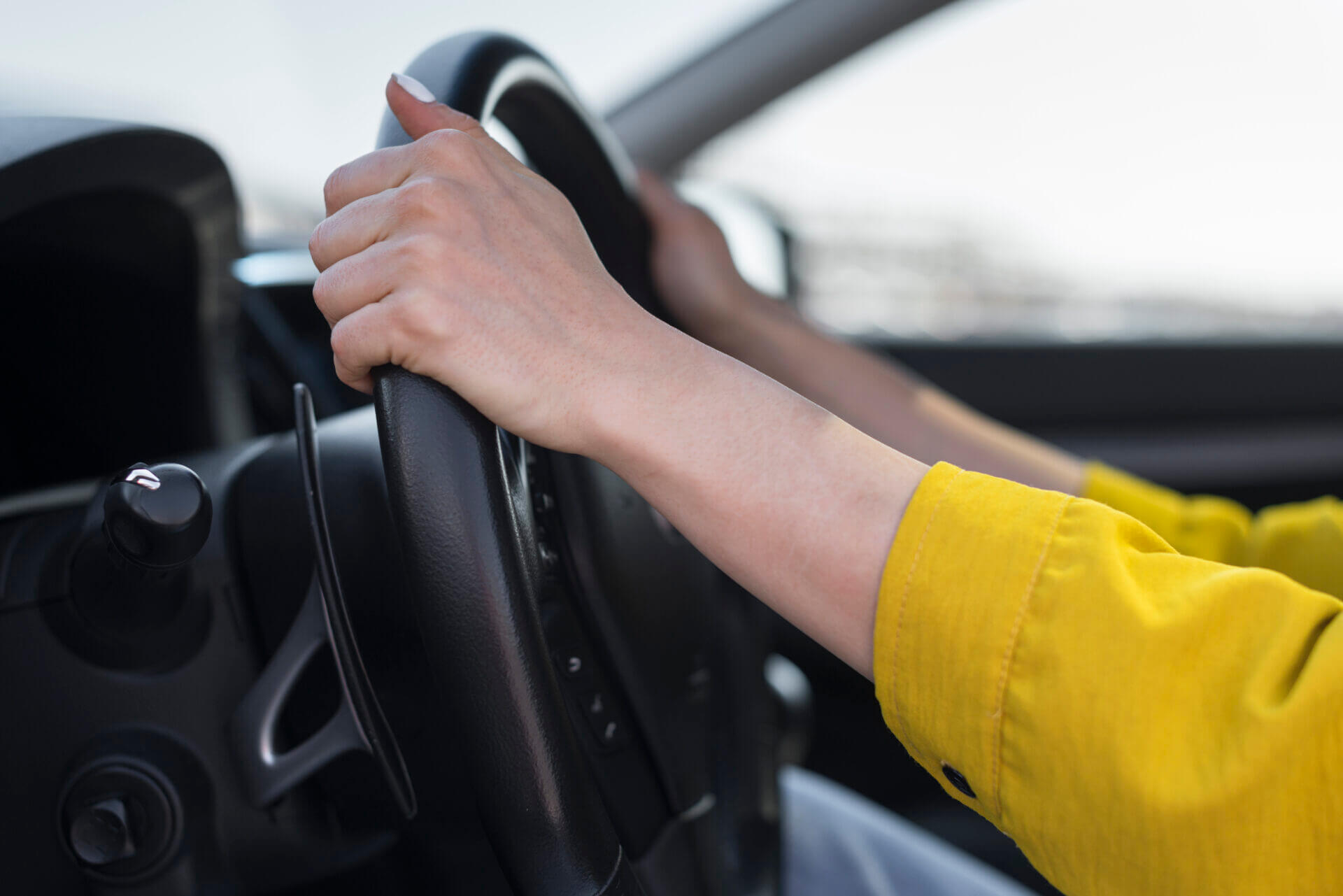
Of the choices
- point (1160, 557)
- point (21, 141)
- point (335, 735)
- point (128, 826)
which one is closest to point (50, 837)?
point (128, 826)

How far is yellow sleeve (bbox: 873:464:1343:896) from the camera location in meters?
0.36

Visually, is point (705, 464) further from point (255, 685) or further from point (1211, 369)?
point (1211, 369)

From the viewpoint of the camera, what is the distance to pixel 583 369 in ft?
1.34

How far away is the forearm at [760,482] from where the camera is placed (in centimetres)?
41

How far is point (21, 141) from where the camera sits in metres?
0.51

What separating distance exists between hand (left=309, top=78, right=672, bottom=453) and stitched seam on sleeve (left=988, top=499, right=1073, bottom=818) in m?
0.19

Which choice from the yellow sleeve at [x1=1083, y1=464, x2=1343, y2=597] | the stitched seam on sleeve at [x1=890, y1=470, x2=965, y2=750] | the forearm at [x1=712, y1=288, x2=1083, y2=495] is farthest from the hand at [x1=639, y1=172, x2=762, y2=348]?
the stitched seam on sleeve at [x1=890, y1=470, x2=965, y2=750]

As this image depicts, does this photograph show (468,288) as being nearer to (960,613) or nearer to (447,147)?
(447,147)

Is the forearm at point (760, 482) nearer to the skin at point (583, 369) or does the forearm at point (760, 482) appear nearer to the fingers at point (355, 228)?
the skin at point (583, 369)

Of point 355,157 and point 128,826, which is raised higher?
point 355,157

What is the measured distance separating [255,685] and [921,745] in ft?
1.04

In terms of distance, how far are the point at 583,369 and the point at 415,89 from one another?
5.8 inches

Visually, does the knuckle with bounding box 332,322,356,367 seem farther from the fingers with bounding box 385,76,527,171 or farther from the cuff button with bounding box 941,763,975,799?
the cuff button with bounding box 941,763,975,799

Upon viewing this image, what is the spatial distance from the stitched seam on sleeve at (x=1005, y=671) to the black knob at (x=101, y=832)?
399mm
